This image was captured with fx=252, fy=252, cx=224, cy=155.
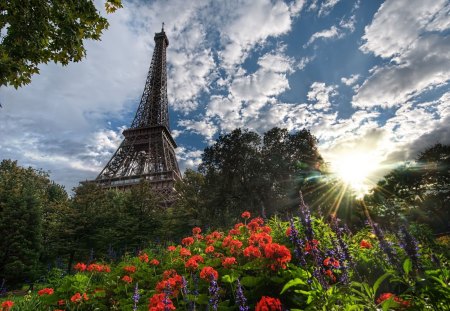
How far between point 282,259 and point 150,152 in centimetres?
5294

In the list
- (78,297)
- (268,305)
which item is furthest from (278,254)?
(78,297)

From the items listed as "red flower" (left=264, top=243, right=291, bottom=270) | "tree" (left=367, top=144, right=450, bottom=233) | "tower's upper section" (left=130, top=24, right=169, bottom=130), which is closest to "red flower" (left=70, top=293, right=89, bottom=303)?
"red flower" (left=264, top=243, right=291, bottom=270)

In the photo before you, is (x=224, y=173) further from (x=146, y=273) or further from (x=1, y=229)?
(x=146, y=273)

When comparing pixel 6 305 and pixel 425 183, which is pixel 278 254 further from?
pixel 425 183

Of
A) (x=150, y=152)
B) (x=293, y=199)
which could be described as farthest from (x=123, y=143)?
(x=293, y=199)

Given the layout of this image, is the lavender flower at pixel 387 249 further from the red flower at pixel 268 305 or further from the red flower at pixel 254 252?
the red flower at pixel 254 252

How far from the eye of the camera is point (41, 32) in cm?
639

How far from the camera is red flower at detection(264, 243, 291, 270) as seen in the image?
4367 mm

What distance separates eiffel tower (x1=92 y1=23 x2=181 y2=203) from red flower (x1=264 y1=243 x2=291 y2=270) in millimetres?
41051

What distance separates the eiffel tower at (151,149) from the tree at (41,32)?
3835 centimetres

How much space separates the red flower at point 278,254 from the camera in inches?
172

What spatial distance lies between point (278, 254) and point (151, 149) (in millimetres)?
53824

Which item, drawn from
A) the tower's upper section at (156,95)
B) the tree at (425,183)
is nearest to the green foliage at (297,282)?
the tree at (425,183)

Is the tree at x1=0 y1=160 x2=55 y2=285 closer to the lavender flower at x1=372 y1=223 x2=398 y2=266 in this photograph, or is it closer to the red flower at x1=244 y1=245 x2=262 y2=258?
the red flower at x1=244 y1=245 x2=262 y2=258
